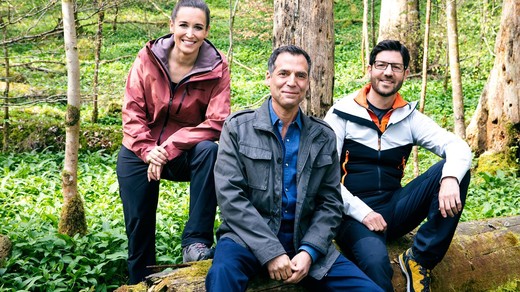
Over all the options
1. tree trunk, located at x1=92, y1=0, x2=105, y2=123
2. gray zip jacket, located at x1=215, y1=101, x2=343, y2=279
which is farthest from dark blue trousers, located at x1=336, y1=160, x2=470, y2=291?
tree trunk, located at x1=92, y1=0, x2=105, y2=123

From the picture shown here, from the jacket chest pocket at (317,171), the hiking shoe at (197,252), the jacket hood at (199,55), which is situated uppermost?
the jacket hood at (199,55)

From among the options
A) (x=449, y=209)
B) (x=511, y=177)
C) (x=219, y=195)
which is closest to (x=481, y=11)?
(x=511, y=177)

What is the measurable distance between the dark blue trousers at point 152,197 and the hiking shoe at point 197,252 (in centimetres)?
4

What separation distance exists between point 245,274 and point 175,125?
1380mm

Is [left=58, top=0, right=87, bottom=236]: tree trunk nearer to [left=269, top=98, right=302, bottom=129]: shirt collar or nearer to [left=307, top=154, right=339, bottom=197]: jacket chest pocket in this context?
[left=269, top=98, right=302, bottom=129]: shirt collar

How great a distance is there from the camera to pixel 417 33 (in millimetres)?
15266

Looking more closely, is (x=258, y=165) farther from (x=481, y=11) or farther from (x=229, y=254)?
(x=481, y=11)

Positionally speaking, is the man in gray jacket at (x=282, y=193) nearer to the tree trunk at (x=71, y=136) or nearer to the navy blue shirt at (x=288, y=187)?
the navy blue shirt at (x=288, y=187)

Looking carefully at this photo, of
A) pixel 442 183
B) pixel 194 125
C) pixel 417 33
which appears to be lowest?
pixel 442 183

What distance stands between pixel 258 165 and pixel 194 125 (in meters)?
0.97

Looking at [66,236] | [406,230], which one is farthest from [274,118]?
[66,236]

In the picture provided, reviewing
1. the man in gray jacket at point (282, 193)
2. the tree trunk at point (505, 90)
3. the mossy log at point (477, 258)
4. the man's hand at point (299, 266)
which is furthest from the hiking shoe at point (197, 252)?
the tree trunk at point (505, 90)

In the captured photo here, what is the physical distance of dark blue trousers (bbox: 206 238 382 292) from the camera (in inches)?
125

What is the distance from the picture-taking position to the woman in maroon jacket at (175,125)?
3.96 meters
